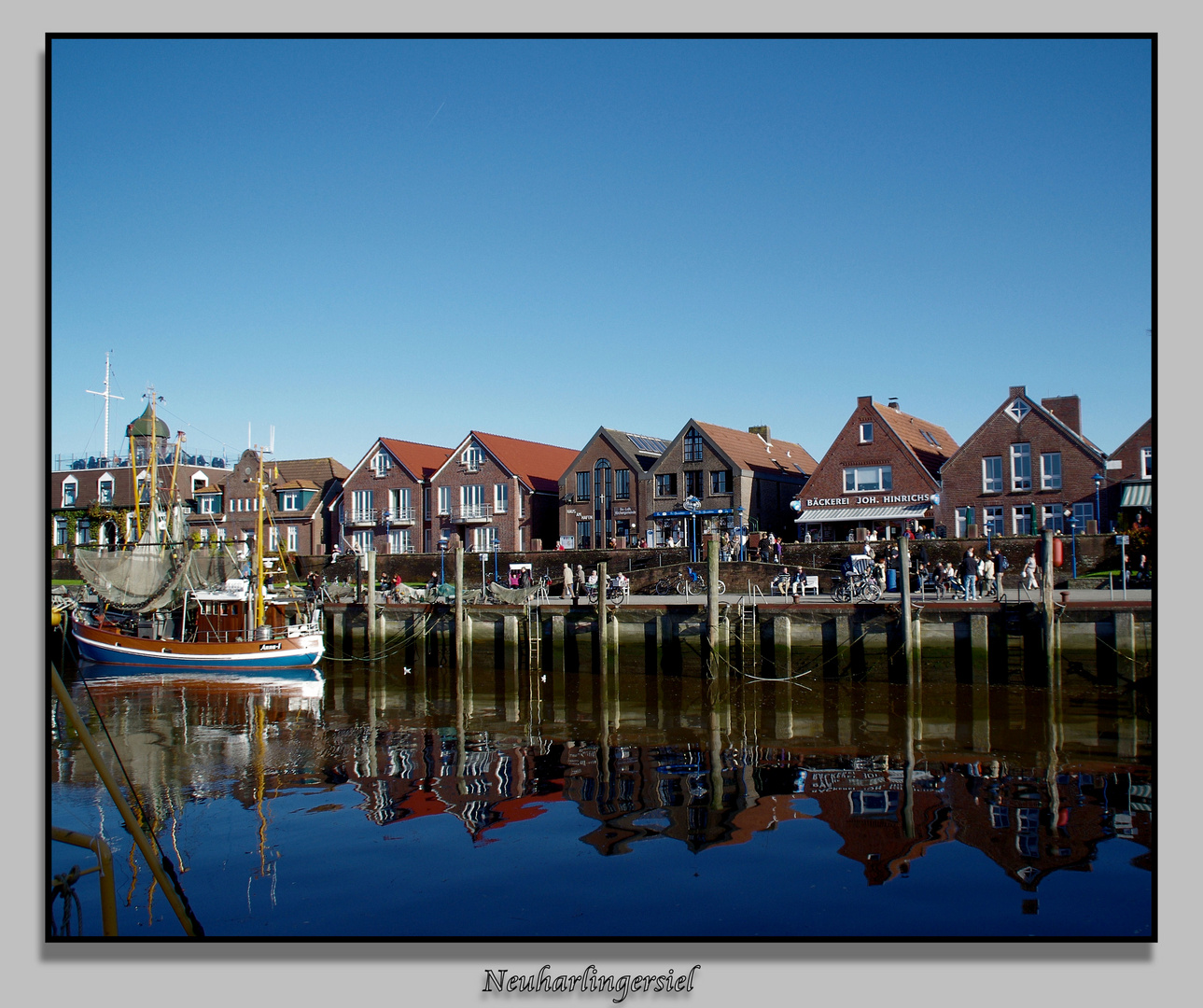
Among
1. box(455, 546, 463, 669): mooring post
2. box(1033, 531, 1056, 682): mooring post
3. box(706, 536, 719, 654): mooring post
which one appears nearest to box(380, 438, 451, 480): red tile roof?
box(455, 546, 463, 669): mooring post

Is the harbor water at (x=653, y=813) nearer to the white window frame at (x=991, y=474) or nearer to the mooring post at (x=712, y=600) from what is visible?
the mooring post at (x=712, y=600)

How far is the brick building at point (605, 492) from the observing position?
60.1 meters

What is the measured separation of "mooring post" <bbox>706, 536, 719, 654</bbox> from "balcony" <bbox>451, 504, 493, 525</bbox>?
1399 inches

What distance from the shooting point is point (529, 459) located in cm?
6844

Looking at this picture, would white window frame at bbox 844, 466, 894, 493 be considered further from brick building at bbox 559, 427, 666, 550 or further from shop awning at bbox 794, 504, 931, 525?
brick building at bbox 559, 427, 666, 550

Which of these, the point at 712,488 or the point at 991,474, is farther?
the point at 712,488

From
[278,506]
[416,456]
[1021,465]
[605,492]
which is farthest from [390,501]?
[1021,465]

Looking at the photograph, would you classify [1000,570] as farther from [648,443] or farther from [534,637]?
[648,443]

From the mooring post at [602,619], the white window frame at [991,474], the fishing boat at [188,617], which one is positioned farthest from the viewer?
the white window frame at [991,474]

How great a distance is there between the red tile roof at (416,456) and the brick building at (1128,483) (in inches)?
1701

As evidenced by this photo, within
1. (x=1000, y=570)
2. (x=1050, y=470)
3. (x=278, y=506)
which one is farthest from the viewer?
(x=278, y=506)

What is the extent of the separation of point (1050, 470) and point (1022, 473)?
4.31 ft

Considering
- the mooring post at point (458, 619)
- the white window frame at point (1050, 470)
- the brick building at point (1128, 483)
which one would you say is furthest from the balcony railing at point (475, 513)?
the brick building at point (1128, 483)
